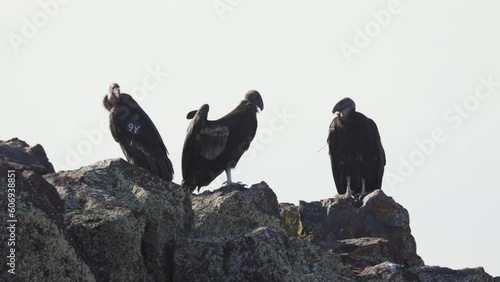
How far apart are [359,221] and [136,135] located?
4077mm

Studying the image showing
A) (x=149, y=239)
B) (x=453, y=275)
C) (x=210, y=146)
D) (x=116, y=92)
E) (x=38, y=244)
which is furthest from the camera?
(x=116, y=92)

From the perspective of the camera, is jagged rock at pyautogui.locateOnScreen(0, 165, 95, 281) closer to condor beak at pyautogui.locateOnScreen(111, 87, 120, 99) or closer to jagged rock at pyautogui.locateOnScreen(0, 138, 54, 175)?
jagged rock at pyautogui.locateOnScreen(0, 138, 54, 175)

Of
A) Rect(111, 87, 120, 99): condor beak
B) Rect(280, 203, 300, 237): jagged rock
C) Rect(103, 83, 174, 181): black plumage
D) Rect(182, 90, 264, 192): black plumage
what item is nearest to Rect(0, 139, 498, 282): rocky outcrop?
Rect(280, 203, 300, 237): jagged rock

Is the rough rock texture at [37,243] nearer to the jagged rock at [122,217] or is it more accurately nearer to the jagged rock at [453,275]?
the jagged rock at [122,217]

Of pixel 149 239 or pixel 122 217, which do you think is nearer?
pixel 122 217

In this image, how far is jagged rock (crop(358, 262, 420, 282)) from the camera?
763cm

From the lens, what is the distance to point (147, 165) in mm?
13422

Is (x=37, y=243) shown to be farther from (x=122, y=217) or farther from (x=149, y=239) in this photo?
(x=149, y=239)

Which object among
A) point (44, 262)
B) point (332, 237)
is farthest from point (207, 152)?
point (44, 262)

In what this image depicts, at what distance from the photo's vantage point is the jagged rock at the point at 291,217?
1087 centimetres

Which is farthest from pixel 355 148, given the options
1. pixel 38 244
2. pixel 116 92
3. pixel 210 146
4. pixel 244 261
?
pixel 38 244

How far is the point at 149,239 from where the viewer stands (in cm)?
729

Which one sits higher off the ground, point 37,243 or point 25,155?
point 25,155

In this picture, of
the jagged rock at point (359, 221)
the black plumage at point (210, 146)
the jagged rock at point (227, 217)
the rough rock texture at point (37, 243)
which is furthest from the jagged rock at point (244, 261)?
the black plumage at point (210, 146)
